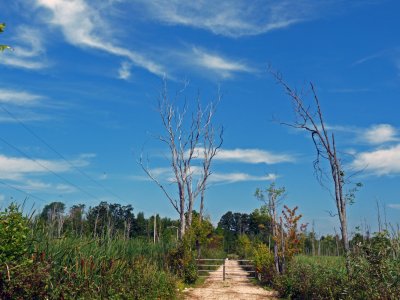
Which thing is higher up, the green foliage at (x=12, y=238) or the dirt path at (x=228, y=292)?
the green foliage at (x=12, y=238)

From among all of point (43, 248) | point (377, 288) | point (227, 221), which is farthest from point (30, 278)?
point (227, 221)

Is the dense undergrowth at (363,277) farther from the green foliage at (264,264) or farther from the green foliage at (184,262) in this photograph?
the green foliage at (184,262)

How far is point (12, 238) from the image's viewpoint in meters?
7.09

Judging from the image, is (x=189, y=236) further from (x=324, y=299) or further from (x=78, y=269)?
(x=78, y=269)

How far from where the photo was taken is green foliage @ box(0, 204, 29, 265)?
23.0ft

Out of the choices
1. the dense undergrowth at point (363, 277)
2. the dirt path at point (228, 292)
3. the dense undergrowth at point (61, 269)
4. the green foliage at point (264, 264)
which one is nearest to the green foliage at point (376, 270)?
the dense undergrowth at point (363, 277)

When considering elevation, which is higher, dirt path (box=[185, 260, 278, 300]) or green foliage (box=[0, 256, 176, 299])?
green foliage (box=[0, 256, 176, 299])

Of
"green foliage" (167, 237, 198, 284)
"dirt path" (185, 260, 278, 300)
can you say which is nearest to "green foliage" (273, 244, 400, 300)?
"dirt path" (185, 260, 278, 300)

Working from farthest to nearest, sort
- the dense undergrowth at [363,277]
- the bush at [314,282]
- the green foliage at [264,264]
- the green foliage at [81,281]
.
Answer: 1. the green foliage at [264,264]
2. the bush at [314,282]
3. the dense undergrowth at [363,277]
4. the green foliage at [81,281]

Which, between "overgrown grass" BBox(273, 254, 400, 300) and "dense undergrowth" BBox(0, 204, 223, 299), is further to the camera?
"overgrown grass" BBox(273, 254, 400, 300)

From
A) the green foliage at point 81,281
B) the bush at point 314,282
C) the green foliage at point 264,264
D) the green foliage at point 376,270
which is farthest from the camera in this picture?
the green foliage at point 264,264

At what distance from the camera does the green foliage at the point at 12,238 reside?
23.0ft

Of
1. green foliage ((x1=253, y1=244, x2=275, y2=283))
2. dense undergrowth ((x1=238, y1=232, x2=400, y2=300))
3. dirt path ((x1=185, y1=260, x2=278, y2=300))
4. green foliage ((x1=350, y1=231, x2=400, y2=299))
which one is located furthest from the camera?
green foliage ((x1=253, y1=244, x2=275, y2=283))

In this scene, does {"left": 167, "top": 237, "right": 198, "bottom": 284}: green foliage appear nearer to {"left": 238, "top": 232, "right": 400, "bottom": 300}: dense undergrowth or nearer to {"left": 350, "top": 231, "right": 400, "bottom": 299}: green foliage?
{"left": 238, "top": 232, "right": 400, "bottom": 300}: dense undergrowth
